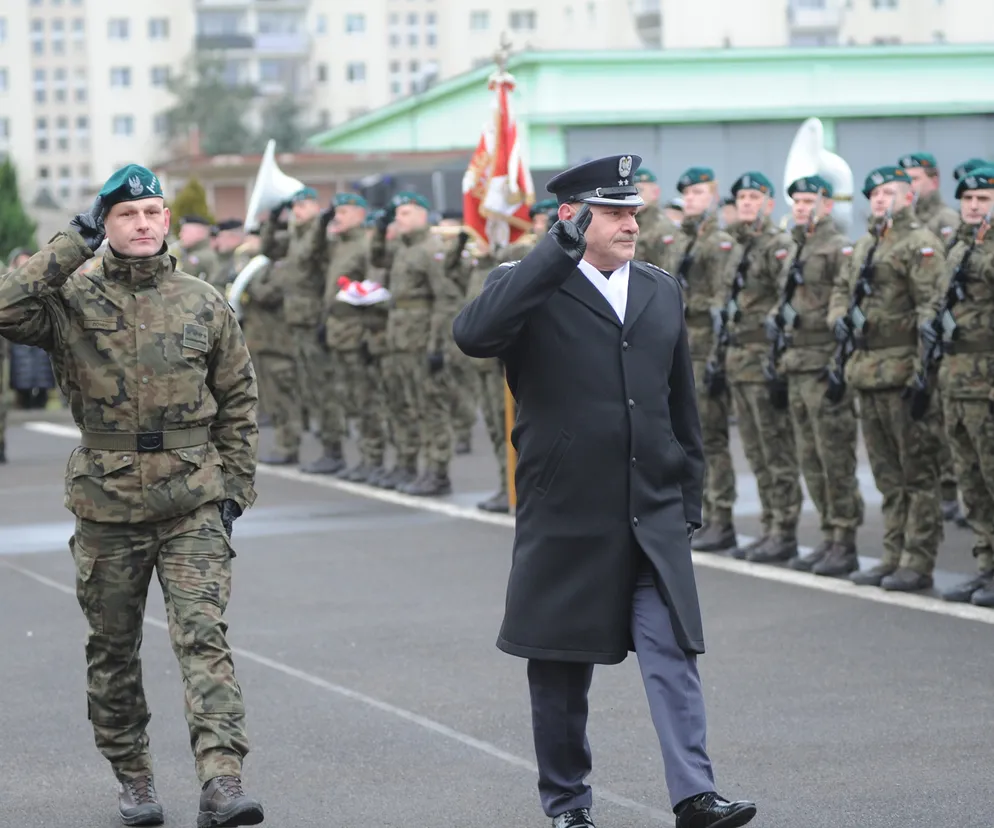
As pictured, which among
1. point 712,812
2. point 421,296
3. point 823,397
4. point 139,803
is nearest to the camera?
point 712,812

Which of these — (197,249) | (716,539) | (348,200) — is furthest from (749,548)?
(197,249)

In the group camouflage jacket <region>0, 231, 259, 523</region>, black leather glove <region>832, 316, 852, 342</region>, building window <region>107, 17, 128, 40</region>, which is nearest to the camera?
camouflage jacket <region>0, 231, 259, 523</region>

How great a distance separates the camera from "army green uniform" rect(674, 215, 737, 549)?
12.5 meters

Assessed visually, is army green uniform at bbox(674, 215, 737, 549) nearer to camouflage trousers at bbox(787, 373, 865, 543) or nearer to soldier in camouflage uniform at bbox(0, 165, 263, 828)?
camouflage trousers at bbox(787, 373, 865, 543)

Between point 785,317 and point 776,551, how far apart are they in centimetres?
142

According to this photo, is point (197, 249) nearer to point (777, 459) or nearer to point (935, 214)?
point (935, 214)

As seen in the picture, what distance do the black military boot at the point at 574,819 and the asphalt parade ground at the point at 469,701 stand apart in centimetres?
44

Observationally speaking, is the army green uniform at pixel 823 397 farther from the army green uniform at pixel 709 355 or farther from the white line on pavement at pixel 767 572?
the army green uniform at pixel 709 355

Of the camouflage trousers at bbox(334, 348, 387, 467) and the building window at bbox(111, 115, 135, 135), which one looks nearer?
the camouflage trousers at bbox(334, 348, 387, 467)

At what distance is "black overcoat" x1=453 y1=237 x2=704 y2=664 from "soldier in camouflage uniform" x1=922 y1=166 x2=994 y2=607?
4.55 m

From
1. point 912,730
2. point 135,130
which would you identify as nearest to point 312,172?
point 912,730

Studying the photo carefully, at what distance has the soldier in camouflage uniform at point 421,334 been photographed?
16.0 m

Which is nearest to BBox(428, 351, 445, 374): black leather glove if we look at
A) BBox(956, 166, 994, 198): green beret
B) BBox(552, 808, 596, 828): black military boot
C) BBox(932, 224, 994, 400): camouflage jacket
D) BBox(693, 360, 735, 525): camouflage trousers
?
BBox(693, 360, 735, 525): camouflage trousers

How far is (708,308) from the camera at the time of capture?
1262 cm
